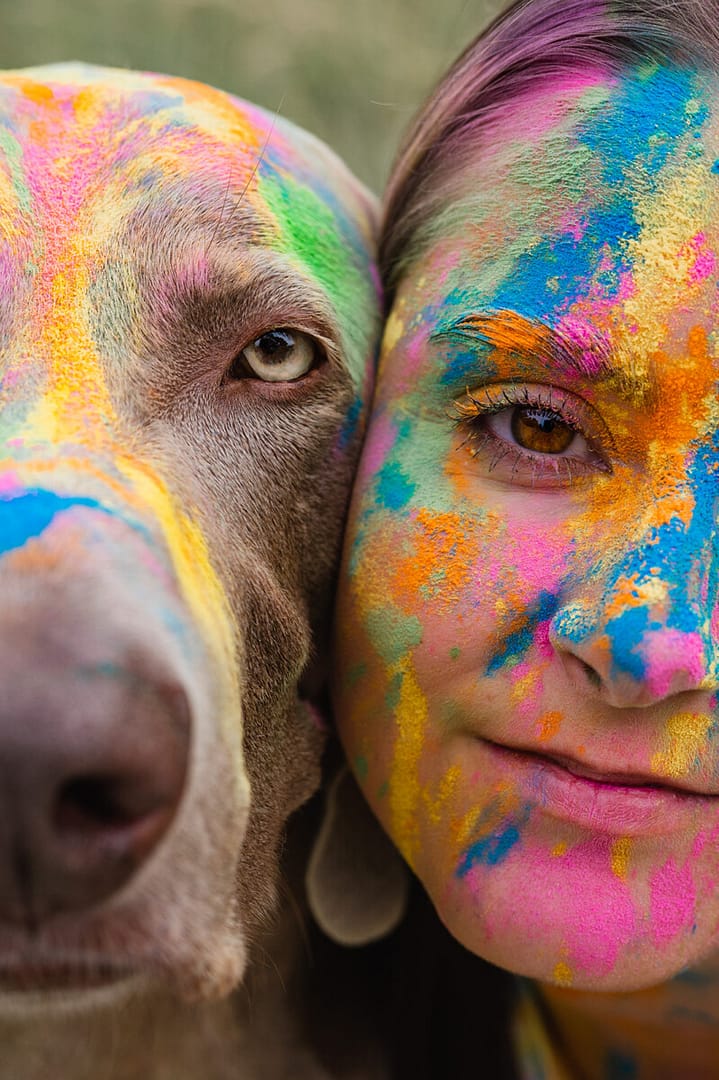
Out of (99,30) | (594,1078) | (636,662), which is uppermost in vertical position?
(99,30)

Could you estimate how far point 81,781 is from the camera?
1395 mm

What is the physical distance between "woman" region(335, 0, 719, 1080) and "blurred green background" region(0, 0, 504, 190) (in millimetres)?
3341

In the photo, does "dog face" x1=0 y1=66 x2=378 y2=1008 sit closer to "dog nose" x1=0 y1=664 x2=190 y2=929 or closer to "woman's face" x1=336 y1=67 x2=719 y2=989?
"dog nose" x1=0 y1=664 x2=190 y2=929

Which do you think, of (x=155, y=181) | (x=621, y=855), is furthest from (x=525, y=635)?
(x=155, y=181)

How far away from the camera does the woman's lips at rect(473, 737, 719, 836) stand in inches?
71.4

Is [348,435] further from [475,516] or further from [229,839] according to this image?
[229,839]

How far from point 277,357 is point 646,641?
0.83 meters

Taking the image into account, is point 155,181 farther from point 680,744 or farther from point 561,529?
point 680,744

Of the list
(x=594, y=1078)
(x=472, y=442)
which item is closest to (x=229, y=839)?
(x=472, y=442)

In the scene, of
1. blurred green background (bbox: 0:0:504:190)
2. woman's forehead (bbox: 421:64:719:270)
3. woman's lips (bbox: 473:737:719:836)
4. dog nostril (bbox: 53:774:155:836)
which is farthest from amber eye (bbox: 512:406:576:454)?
blurred green background (bbox: 0:0:504:190)

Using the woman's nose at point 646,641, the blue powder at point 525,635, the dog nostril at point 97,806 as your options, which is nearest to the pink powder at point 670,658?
the woman's nose at point 646,641

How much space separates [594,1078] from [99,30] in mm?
4694

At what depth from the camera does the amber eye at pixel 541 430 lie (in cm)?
193

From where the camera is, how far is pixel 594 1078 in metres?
2.63
